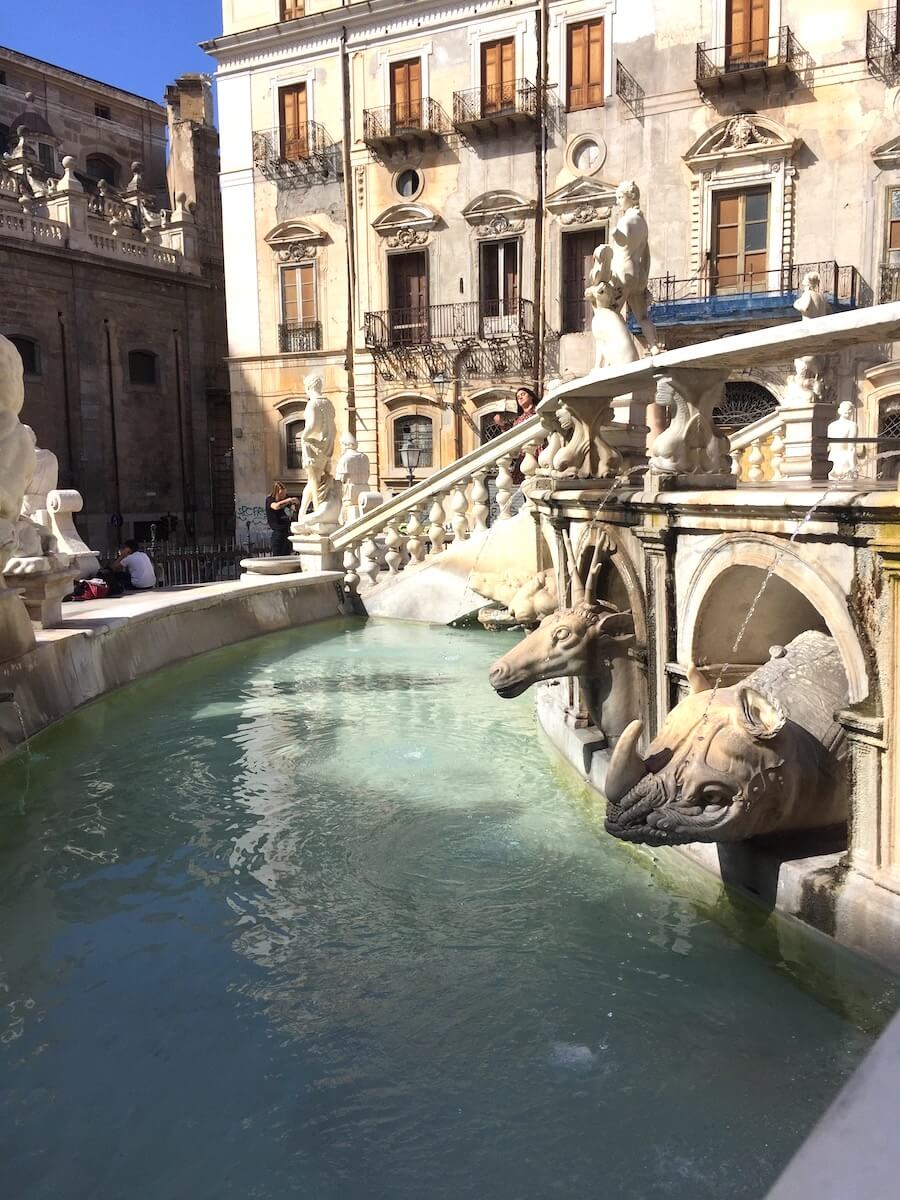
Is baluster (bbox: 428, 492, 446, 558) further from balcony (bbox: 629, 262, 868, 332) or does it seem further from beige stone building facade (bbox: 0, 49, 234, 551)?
beige stone building facade (bbox: 0, 49, 234, 551)

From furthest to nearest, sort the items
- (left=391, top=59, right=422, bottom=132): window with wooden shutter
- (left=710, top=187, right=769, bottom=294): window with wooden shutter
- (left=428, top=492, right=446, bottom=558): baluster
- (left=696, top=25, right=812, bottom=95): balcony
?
(left=391, top=59, right=422, bottom=132): window with wooden shutter
(left=710, top=187, right=769, bottom=294): window with wooden shutter
(left=696, top=25, right=812, bottom=95): balcony
(left=428, top=492, right=446, bottom=558): baluster

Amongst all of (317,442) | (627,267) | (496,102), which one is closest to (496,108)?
(496,102)

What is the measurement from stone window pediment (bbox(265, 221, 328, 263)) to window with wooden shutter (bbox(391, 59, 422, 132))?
3.28 metres

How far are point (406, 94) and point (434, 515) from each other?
16031 millimetres

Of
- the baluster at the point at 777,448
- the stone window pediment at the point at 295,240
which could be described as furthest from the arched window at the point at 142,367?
the baluster at the point at 777,448

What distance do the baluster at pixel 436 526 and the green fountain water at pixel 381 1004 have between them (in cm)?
642

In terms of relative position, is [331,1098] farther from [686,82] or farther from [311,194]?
[311,194]

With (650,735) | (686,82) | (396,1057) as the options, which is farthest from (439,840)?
(686,82)

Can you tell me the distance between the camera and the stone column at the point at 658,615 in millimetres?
4727

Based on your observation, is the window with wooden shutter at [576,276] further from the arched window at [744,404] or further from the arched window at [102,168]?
the arched window at [102,168]

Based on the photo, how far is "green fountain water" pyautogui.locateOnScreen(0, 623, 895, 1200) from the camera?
2834 mm

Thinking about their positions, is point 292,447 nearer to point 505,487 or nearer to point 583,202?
point 583,202

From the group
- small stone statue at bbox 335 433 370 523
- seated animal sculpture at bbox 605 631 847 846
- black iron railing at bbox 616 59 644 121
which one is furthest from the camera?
black iron railing at bbox 616 59 644 121

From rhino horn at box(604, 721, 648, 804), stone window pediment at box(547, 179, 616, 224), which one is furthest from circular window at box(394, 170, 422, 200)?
rhino horn at box(604, 721, 648, 804)
